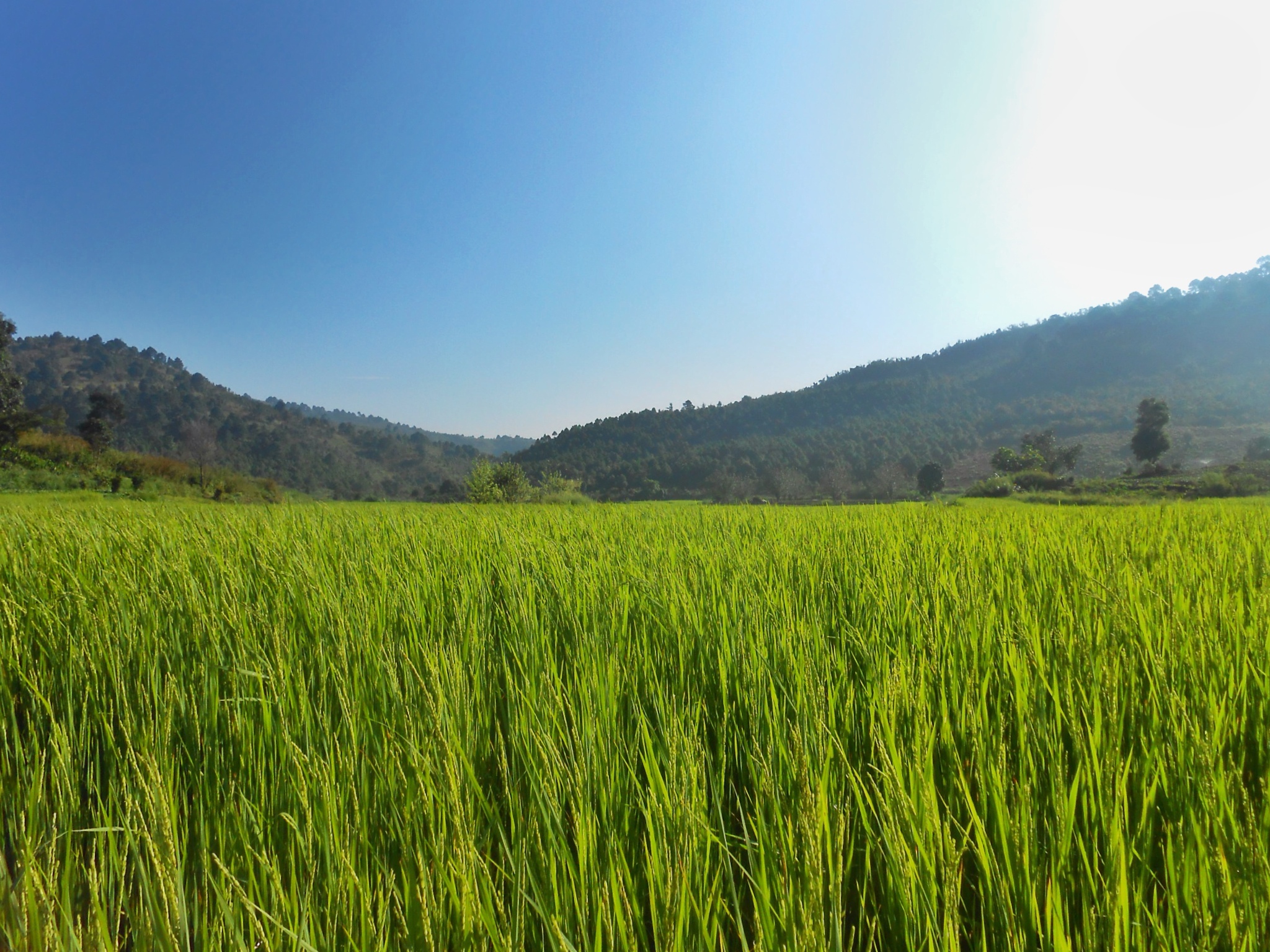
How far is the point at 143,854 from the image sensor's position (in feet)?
3.07

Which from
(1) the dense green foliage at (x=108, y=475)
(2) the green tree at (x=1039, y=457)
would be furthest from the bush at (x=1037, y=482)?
(1) the dense green foliage at (x=108, y=475)

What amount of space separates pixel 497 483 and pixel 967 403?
58944mm

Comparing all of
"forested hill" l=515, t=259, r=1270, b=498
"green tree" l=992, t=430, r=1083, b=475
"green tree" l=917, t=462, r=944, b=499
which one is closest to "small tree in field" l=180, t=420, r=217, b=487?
"forested hill" l=515, t=259, r=1270, b=498

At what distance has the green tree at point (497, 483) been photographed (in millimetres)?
19266

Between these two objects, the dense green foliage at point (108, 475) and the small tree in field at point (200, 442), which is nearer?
the dense green foliage at point (108, 475)

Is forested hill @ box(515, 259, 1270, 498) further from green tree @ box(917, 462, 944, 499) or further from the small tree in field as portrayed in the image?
the small tree in field

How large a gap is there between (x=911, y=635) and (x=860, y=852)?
2.84 feet

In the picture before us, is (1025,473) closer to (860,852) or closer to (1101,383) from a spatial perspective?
(860,852)

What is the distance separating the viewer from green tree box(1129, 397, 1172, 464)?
34.0 metres

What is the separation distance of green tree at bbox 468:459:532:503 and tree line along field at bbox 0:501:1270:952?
16960 mm

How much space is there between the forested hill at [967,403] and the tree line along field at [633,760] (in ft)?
141

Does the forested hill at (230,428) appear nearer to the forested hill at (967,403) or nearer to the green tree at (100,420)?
the forested hill at (967,403)

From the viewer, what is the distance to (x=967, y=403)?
204 ft

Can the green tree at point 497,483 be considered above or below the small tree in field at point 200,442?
below
